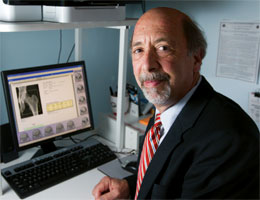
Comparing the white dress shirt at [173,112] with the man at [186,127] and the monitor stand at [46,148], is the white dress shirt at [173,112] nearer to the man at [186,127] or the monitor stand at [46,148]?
the man at [186,127]

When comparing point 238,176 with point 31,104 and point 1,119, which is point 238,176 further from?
point 1,119

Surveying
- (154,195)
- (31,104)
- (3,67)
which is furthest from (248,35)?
(3,67)

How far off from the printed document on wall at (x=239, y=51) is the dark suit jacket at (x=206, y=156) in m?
0.58

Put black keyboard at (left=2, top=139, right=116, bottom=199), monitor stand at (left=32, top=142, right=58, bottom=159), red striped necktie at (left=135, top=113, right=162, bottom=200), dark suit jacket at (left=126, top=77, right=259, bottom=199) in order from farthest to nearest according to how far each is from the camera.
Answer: monitor stand at (left=32, top=142, right=58, bottom=159) → black keyboard at (left=2, top=139, right=116, bottom=199) → red striped necktie at (left=135, top=113, right=162, bottom=200) → dark suit jacket at (left=126, top=77, right=259, bottom=199)

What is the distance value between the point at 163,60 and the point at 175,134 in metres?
0.25

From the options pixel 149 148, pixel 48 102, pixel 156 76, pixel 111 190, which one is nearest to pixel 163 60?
pixel 156 76

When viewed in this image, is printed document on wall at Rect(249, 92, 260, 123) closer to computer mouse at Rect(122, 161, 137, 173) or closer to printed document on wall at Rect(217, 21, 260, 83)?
printed document on wall at Rect(217, 21, 260, 83)

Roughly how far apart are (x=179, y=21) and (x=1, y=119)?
111cm

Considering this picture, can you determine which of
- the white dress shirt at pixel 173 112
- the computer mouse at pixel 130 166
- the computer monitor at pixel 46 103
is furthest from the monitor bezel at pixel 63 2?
the computer mouse at pixel 130 166

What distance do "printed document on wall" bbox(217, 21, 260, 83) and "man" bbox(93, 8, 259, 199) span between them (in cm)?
53

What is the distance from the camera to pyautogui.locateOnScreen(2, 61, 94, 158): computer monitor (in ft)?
4.38

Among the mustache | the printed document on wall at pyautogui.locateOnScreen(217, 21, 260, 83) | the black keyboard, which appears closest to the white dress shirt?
the mustache

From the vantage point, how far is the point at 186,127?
97 centimetres

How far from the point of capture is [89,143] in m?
1.56
